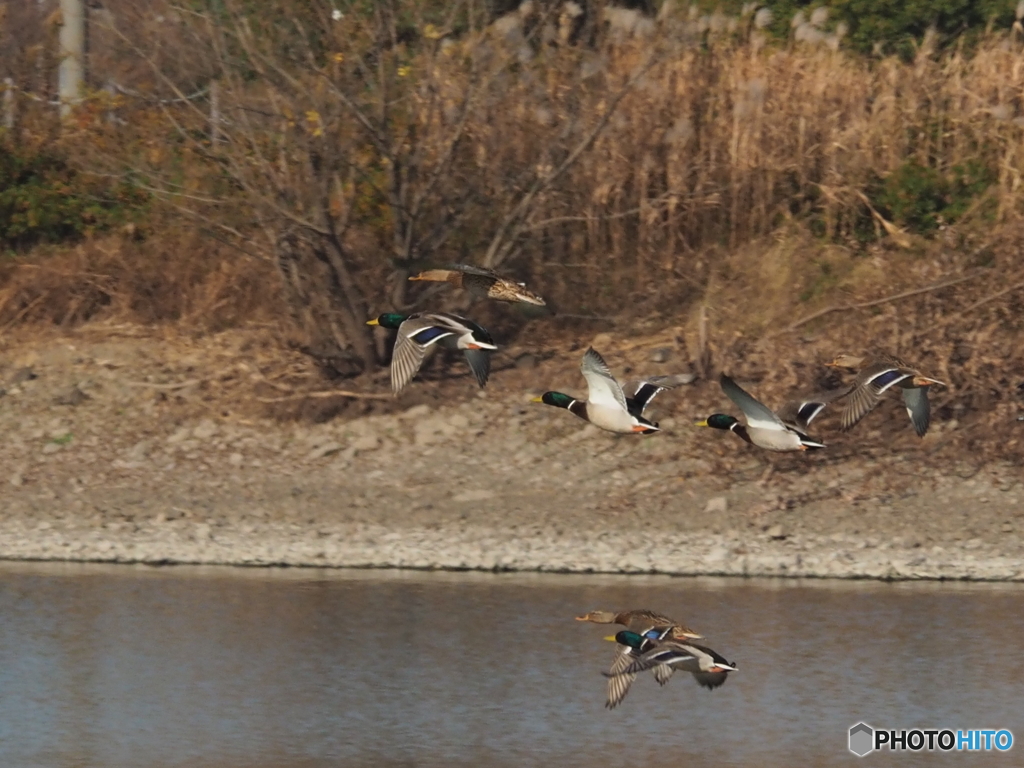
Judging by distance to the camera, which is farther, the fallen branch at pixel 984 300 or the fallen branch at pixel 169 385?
the fallen branch at pixel 169 385

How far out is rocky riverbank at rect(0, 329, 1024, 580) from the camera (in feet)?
42.9

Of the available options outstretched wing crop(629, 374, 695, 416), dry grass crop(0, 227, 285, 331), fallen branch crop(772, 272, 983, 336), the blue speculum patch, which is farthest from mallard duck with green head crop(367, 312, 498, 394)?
dry grass crop(0, 227, 285, 331)

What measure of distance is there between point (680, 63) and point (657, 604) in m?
7.28

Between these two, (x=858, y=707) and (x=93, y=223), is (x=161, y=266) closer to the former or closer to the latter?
(x=93, y=223)

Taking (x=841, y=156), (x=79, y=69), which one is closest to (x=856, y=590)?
(x=841, y=156)

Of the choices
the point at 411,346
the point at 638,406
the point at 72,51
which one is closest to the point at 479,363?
the point at 411,346

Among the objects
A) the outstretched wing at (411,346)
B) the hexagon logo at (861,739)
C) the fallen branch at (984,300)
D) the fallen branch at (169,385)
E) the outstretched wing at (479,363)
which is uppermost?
the outstretched wing at (411,346)

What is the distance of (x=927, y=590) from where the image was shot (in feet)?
40.8

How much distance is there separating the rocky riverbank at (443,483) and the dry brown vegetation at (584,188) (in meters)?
0.63

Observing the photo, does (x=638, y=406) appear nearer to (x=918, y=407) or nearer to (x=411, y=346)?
(x=411, y=346)

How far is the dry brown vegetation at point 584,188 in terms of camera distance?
594 inches

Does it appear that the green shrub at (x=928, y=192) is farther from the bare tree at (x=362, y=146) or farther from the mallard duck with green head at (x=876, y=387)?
the mallard duck with green head at (x=876, y=387)

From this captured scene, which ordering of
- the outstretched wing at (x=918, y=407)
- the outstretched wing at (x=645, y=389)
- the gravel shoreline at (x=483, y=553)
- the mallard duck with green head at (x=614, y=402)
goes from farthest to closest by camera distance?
the gravel shoreline at (x=483, y=553) → the outstretched wing at (x=918, y=407) → the outstretched wing at (x=645, y=389) → the mallard duck with green head at (x=614, y=402)
